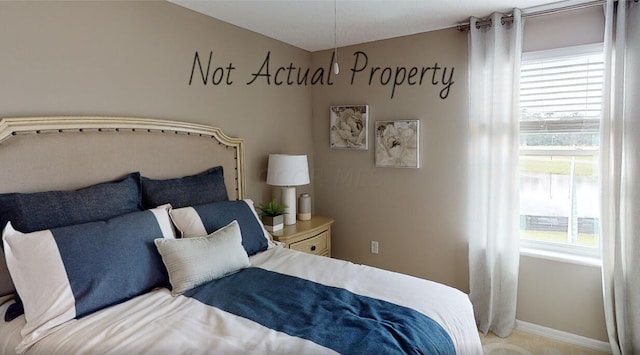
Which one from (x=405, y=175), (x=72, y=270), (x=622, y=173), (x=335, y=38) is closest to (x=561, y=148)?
(x=622, y=173)

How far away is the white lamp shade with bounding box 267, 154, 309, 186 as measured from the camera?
2.96 meters

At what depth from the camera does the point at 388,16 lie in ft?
8.80

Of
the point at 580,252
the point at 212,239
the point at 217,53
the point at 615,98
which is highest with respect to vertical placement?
the point at 217,53

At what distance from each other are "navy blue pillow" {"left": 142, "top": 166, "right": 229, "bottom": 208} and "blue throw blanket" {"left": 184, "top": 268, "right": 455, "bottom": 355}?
0.64 metres

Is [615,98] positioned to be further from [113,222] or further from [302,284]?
[113,222]

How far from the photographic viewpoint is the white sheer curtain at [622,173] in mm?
2211

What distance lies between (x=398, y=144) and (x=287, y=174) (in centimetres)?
102

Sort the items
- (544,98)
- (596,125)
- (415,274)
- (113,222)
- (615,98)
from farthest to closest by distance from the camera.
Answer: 1. (415,274)
2. (544,98)
3. (596,125)
4. (615,98)
5. (113,222)

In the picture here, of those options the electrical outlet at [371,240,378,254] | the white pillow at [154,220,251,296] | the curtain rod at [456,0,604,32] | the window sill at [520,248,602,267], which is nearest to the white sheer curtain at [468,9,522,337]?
the curtain rod at [456,0,604,32]

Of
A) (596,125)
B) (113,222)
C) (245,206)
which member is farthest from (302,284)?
(596,125)

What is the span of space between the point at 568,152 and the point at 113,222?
2.89 meters

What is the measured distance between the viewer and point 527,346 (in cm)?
254

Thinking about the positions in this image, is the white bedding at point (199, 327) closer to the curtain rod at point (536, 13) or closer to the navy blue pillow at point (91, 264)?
the navy blue pillow at point (91, 264)

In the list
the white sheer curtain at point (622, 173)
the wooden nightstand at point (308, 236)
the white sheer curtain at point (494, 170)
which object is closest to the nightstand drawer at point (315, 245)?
the wooden nightstand at point (308, 236)
